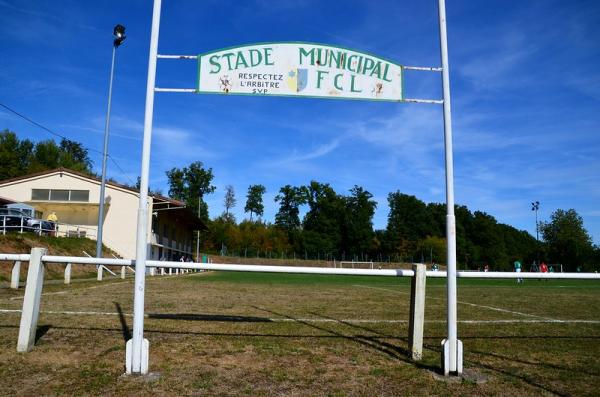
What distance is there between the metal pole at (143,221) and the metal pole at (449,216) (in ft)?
A: 9.26

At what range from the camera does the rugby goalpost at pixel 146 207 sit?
14.0 feet

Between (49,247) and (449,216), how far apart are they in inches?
1019

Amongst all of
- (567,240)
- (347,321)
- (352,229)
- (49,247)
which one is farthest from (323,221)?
(347,321)

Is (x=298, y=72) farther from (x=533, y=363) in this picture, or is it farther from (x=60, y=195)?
(x=60, y=195)

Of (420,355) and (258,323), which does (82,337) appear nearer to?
(258,323)

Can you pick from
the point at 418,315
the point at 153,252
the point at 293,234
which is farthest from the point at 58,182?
the point at 293,234

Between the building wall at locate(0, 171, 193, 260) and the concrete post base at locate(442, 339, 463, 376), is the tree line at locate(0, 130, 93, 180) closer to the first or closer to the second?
the building wall at locate(0, 171, 193, 260)

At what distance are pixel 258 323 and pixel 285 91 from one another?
3.65 metres

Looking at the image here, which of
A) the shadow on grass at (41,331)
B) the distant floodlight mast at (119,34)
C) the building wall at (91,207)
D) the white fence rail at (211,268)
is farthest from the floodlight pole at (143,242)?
the building wall at (91,207)

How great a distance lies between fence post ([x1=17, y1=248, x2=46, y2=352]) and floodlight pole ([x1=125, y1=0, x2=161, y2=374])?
130 cm

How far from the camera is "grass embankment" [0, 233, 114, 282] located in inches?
753

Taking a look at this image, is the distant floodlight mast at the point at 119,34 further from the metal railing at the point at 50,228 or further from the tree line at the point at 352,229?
the tree line at the point at 352,229

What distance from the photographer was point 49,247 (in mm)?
25562

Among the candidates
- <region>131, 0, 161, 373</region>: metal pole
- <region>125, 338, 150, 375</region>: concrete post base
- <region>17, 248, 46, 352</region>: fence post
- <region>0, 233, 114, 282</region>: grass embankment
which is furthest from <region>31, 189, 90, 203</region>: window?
<region>125, 338, 150, 375</region>: concrete post base
